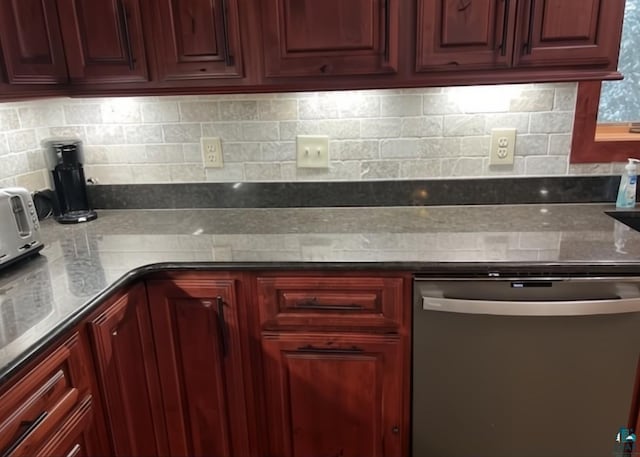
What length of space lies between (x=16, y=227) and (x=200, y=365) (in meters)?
0.68

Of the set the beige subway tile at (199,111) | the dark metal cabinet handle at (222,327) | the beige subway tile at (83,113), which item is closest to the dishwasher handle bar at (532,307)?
the dark metal cabinet handle at (222,327)

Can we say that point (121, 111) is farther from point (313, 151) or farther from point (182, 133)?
point (313, 151)

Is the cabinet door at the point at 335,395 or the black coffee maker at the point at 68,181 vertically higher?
the black coffee maker at the point at 68,181

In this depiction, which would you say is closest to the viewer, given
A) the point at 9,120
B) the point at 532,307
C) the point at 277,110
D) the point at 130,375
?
the point at 532,307

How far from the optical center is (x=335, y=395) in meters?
1.59

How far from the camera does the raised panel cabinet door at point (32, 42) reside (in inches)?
58.4

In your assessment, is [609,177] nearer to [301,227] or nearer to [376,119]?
[376,119]

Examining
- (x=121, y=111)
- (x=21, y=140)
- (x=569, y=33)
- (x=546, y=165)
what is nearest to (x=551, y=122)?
(x=546, y=165)

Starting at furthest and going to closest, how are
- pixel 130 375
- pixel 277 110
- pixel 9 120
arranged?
1. pixel 277 110
2. pixel 9 120
3. pixel 130 375

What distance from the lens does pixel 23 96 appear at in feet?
5.10

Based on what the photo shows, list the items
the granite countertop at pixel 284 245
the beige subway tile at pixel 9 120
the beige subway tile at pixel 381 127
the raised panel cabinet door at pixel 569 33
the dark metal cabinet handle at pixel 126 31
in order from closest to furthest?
the granite countertop at pixel 284 245
the raised panel cabinet door at pixel 569 33
the dark metal cabinet handle at pixel 126 31
the beige subway tile at pixel 9 120
the beige subway tile at pixel 381 127

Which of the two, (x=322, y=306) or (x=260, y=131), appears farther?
(x=260, y=131)

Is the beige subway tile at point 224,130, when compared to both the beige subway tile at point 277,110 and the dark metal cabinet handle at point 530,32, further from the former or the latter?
the dark metal cabinet handle at point 530,32

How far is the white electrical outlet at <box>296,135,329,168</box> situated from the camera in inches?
77.3
